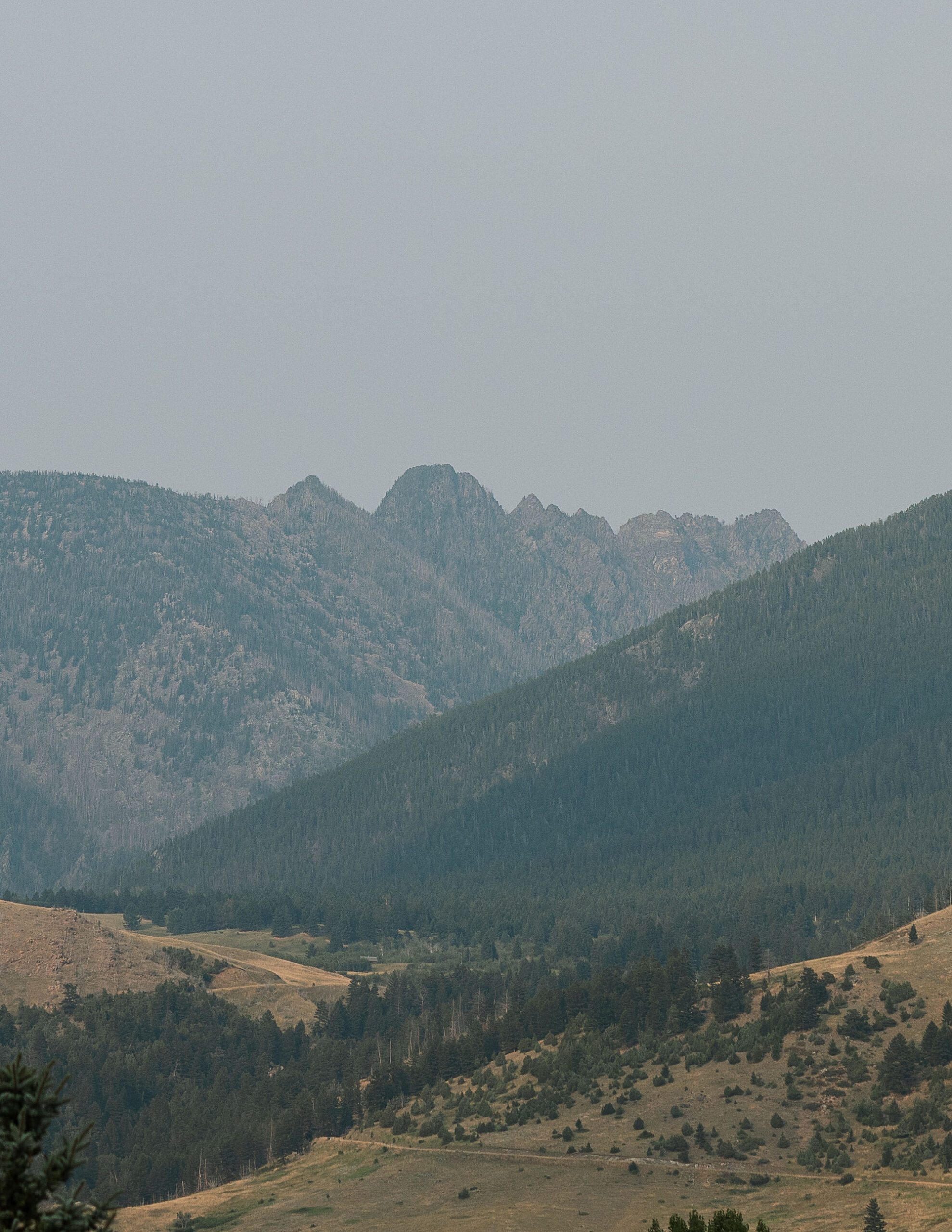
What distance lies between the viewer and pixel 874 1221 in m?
102

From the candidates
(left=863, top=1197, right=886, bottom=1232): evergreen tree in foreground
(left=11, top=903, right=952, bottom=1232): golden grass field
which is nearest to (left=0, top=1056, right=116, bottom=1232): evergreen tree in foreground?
(left=863, top=1197, right=886, bottom=1232): evergreen tree in foreground

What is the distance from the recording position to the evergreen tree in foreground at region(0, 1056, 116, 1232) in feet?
99.1

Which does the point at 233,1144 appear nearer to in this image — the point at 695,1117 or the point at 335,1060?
the point at 335,1060

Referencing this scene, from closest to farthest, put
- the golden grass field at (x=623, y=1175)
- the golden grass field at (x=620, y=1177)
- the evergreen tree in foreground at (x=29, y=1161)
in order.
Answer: the evergreen tree in foreground at (x=29, y=1161) → the golden grass field at (x=620, y=1177) → the golden grass field at (x=623, y=1175)

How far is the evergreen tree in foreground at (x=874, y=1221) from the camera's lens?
10125 cm

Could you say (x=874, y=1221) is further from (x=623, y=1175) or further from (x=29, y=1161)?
(x=29, y=1161)

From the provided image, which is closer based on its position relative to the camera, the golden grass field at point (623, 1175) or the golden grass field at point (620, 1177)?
the golden grass field at point (620, 1177)

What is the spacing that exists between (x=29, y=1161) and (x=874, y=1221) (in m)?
84.0

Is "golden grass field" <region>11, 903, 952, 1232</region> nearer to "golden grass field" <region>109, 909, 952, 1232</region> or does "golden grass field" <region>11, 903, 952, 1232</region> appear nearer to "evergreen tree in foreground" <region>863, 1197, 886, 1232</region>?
"golden grass field" <region>109, 909, 952, 1232</region>

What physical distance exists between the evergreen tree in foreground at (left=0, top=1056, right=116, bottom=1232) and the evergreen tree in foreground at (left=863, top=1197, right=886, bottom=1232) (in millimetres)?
82055

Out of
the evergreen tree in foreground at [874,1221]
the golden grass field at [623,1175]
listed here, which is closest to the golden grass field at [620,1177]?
the golden grass field at [623,1175]

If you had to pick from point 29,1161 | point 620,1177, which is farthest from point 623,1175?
point 29,1161

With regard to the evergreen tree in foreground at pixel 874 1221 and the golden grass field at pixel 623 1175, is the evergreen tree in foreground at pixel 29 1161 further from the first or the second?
the golden grass field at pixel 623 1175

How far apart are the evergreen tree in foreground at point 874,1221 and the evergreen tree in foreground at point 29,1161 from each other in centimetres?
8206
